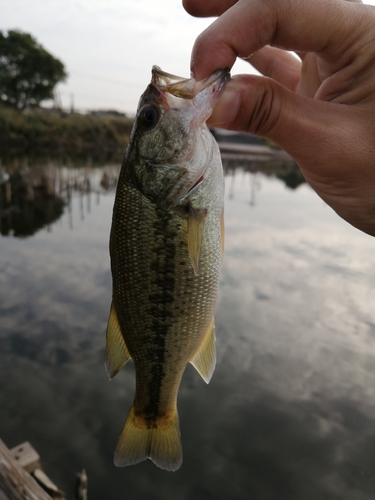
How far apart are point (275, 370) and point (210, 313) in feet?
22.6

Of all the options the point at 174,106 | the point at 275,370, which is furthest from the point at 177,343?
the point at 275,370

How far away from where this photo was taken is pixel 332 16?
1.94 meters

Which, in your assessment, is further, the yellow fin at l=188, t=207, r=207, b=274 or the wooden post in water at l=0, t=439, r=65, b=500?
the wooden post in water at l=0, t=439, r=65, b=500

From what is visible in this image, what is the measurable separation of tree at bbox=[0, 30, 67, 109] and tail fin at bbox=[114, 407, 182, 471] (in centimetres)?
6529

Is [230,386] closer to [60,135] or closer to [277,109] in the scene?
[277,109]

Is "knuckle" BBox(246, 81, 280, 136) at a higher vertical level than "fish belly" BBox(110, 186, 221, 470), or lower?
higher

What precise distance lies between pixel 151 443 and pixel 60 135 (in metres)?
54.9

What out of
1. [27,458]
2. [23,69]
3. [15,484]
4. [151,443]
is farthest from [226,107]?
[23,69]

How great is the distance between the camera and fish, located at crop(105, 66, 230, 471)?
2117 mm

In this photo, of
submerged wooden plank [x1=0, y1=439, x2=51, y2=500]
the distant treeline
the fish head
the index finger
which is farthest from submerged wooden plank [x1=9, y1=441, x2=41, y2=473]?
the distant treeline

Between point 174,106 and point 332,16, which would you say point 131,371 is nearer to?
point 174,106

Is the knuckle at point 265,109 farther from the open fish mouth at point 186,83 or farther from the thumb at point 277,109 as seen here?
the open fish mouth at point 186,83

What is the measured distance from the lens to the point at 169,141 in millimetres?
2176

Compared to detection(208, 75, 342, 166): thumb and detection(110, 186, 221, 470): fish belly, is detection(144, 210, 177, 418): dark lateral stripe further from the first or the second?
detection(208, 75, 342, 166): thumb
